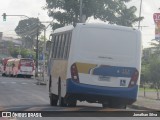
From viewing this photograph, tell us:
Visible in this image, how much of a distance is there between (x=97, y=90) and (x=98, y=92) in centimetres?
9

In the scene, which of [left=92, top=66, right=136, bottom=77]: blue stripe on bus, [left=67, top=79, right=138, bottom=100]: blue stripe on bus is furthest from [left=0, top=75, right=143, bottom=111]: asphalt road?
[left=92, top=66, right=136, bottom=77]: blue stripe on bus

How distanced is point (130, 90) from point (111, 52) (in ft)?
4.26

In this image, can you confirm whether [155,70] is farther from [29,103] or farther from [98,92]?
[98,92]

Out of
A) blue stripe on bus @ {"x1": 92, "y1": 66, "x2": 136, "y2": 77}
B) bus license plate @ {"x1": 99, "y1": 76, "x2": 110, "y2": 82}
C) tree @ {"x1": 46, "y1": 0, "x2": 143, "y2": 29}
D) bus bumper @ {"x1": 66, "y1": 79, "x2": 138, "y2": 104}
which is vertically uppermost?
tree @ {"x1": 46, "y1": 0, "x2": 143, "y2": 29}

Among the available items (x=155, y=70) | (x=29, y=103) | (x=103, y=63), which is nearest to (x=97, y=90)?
(x=103, y=63)

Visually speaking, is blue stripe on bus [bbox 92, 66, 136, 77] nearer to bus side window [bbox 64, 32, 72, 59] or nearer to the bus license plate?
the bus license plate

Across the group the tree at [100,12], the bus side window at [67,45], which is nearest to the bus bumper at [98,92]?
the bus side window at [67,45]

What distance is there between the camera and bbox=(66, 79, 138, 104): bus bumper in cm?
1884

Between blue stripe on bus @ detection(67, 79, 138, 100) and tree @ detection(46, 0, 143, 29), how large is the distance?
23160mm

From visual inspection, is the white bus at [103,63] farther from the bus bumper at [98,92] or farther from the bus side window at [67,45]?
the bus side window at [67,45]

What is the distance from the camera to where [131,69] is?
19.1m

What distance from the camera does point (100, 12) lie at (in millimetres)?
43969

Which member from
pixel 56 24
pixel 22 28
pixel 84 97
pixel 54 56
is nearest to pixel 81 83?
pixel 84 97

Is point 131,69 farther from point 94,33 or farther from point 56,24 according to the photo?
point 56,24
